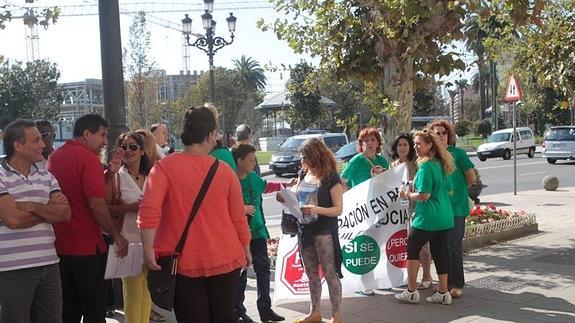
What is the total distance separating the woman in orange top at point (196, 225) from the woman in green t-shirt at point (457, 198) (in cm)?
325

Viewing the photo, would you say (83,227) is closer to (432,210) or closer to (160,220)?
(160,220)

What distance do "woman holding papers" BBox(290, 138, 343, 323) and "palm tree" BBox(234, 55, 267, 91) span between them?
84.6 m

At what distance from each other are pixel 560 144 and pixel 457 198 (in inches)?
964

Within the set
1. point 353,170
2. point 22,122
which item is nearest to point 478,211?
point 353,170

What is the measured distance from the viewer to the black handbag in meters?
3.51

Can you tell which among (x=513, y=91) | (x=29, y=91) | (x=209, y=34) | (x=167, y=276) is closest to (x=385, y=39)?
(x=167, y=276)

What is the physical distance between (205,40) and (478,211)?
43.0ft

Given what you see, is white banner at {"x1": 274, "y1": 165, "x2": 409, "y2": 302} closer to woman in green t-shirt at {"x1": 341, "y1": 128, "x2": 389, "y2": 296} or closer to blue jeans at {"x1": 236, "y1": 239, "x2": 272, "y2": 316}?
woman in green t-shirt at {"x1": 341, "y1": 128, "x2": 389, "y2": 296}

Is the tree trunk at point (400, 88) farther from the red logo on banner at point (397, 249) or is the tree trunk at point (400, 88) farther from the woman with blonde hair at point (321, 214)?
the woman with blonde hair at point (321, 214)

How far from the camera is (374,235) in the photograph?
21.8 feet

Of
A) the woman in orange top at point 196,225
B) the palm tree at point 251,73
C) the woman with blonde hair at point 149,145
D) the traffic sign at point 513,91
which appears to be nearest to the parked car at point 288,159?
the traffic sign at point 513,91

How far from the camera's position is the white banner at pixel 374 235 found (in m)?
6.54

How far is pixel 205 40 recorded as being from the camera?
67.9ft

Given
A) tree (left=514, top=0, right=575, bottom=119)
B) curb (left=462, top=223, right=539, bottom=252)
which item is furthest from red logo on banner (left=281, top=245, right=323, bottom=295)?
tree (left=514, top=0, right=575, bottom=119)
